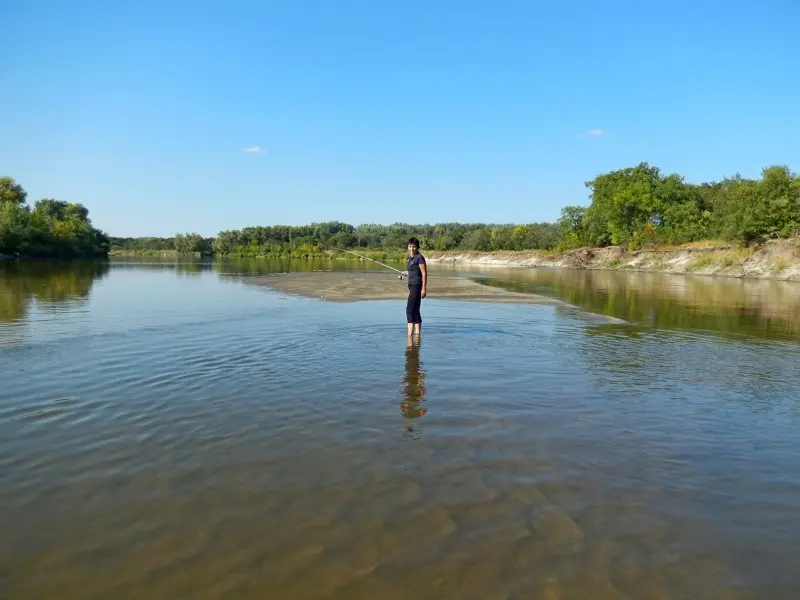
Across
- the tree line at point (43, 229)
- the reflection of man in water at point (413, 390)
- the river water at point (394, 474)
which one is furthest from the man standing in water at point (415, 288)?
the tree line at point (43, 229)

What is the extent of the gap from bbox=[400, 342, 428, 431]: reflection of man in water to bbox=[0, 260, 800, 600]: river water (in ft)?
0.17

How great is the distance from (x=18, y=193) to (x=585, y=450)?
135837mm

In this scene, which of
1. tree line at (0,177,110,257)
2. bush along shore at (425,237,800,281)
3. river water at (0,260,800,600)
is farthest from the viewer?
tree line at (0,177,110,257)

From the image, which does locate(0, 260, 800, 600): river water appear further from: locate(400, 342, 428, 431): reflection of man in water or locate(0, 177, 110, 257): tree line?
locate(0, 177, 110, 257): tree line

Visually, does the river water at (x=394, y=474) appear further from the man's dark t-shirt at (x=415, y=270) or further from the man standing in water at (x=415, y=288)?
the man's dark t-shirt at (x=415, y=270)

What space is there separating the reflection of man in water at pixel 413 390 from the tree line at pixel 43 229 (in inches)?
3499

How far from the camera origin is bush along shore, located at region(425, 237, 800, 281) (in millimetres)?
57438

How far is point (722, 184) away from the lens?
4193 inches

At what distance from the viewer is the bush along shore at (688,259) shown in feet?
Answer: 188

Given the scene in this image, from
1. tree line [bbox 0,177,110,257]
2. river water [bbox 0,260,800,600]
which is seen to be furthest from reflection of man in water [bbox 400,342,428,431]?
tree line [bbox 0,177,110,257]

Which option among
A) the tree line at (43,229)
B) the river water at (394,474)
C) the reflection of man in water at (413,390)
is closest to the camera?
the river water at (394,474)

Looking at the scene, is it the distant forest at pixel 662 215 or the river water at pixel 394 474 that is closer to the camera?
the river water at pixel 394 474

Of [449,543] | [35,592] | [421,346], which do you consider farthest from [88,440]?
[421,346]

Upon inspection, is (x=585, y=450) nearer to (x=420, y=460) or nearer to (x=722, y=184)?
(x=420, y=460)
